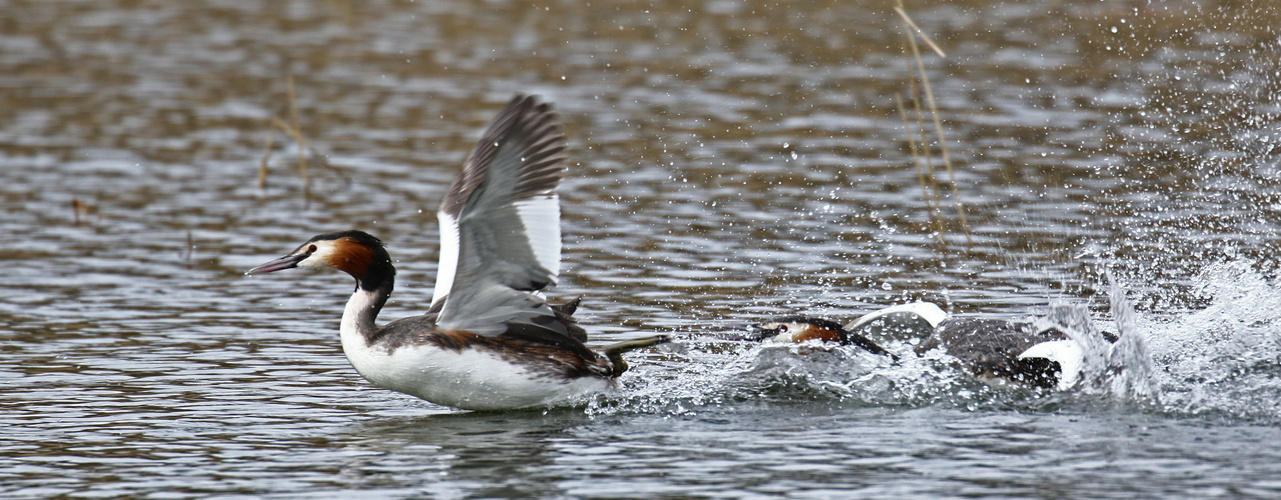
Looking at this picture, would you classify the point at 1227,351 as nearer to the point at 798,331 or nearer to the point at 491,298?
the point at 798,331

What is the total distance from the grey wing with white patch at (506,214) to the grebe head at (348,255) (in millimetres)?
450

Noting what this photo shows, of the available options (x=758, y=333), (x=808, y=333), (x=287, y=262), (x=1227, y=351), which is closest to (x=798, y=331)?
(x=808, y=333)

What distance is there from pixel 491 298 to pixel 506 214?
1.88ft

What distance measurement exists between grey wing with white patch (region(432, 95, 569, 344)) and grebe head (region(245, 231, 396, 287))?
450 millimetres

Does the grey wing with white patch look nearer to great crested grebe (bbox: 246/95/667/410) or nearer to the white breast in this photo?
great crested grebe (bbox: 246/95/667/410)

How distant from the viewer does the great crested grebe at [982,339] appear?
8.45 m

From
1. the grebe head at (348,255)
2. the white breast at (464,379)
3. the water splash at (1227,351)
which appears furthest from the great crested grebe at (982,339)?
the grebe head at (348,255)

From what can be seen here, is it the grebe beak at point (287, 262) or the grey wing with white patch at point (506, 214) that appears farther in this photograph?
the grebe beak at point (287, 262)

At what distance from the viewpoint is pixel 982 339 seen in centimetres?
890

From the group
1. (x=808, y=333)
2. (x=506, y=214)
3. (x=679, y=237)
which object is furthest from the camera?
(x=679, y=237)

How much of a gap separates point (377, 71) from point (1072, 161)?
36.3ft

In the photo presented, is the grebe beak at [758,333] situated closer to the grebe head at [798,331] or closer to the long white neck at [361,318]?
the grebe head at [798,331]

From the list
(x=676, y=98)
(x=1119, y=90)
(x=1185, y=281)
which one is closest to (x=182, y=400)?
(x=1185, y=281)

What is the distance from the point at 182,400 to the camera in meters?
8.91
